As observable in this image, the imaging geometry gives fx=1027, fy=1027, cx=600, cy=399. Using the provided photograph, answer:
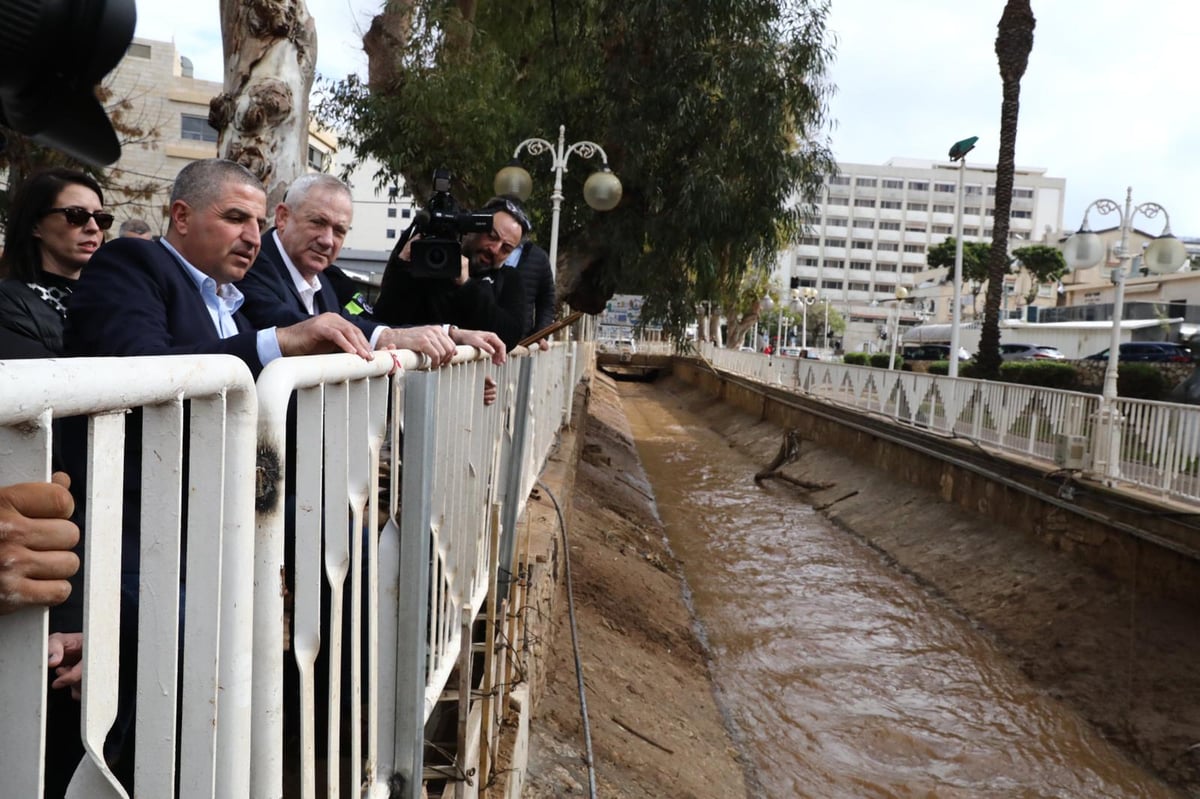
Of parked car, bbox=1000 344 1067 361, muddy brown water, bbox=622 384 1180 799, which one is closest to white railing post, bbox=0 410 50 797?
muddy brown water, bbox=622 384 1180 799

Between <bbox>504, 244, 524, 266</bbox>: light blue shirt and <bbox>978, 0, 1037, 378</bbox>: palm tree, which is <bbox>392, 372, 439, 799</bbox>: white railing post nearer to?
<bbox>504, 244, 524, 266</bbox>: light blue shirt

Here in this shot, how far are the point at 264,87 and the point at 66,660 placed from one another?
602cm

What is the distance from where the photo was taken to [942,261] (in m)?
61.8

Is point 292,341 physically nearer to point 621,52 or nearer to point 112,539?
point 112,539

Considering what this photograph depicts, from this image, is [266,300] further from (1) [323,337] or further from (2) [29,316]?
(1) [323,337]

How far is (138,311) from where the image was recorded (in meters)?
2.17

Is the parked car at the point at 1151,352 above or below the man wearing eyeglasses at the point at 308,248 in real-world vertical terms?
below

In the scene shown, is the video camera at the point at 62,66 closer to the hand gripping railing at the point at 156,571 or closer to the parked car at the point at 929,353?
the hand gripping railing at the point at 156,571

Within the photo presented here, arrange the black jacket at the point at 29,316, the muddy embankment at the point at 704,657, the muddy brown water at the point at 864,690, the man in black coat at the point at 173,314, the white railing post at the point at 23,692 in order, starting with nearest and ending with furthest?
the white railing post at the point at 23,692 → the man in black coat at the point at 173,314 → the black jacket at the point at 29,316 → the muddy embankment at the point at 704,657 → the muddy brown water at the point at 864,690

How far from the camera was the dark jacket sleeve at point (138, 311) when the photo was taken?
2.09 meters

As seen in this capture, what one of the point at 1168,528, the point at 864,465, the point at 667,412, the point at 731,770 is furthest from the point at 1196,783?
the point at 667,412

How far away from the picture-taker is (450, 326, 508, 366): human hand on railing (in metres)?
3.20

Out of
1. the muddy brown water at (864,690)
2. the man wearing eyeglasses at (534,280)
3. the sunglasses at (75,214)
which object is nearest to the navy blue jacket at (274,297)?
the sunglasses at (75,214)

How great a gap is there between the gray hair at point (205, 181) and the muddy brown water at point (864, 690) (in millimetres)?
5856
